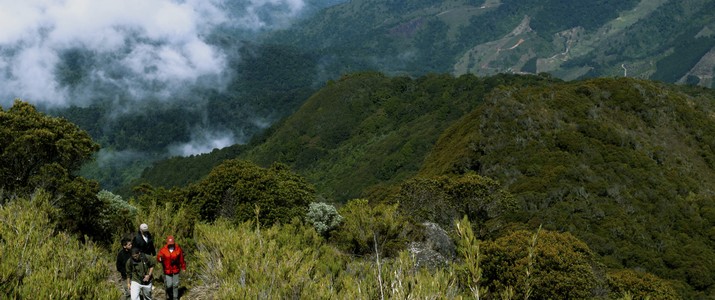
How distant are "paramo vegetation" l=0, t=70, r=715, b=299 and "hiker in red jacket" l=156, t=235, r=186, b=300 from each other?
2.65 feet

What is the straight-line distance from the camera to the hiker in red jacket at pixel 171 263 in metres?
14.8

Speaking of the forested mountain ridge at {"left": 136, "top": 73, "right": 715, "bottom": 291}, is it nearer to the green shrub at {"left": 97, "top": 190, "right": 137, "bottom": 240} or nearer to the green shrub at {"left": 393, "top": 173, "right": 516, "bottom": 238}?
the green shrub at {"left": 393, "top": 173, "right": 516, "bottom": 238}

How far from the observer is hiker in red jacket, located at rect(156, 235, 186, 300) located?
1481 centimetres

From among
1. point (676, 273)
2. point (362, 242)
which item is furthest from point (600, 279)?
point (676, 273)

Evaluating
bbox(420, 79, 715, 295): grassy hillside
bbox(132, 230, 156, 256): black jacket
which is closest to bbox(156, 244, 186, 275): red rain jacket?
bbox(132, 230, 156, 256): black jacket

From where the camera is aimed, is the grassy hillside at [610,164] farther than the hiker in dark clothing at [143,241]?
Yes

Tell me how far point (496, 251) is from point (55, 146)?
23.0m

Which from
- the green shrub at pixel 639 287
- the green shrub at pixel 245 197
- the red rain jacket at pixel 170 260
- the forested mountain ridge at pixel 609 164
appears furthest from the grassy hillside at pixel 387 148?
the red rain jacket at pixel 170 260

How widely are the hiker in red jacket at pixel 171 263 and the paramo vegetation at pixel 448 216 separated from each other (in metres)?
0.81

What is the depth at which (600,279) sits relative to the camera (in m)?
31.2

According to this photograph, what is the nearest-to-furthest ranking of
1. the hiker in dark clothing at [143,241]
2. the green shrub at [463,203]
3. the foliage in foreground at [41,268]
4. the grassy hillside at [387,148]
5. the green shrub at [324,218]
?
the foliage in foreground at [41,268], the hiker in dark clothing at [143,241], the green shrub at [324,218], the green shrub at [463,203], the grassy hillside at [387,148]

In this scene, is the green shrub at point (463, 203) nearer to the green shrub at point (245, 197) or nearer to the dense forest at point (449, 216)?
the dense forest at point (449, 216)

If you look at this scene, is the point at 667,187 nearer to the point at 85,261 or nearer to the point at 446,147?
the point at 446,147

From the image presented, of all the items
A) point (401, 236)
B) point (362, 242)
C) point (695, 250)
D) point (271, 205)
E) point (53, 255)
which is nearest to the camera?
point (53, 255)
